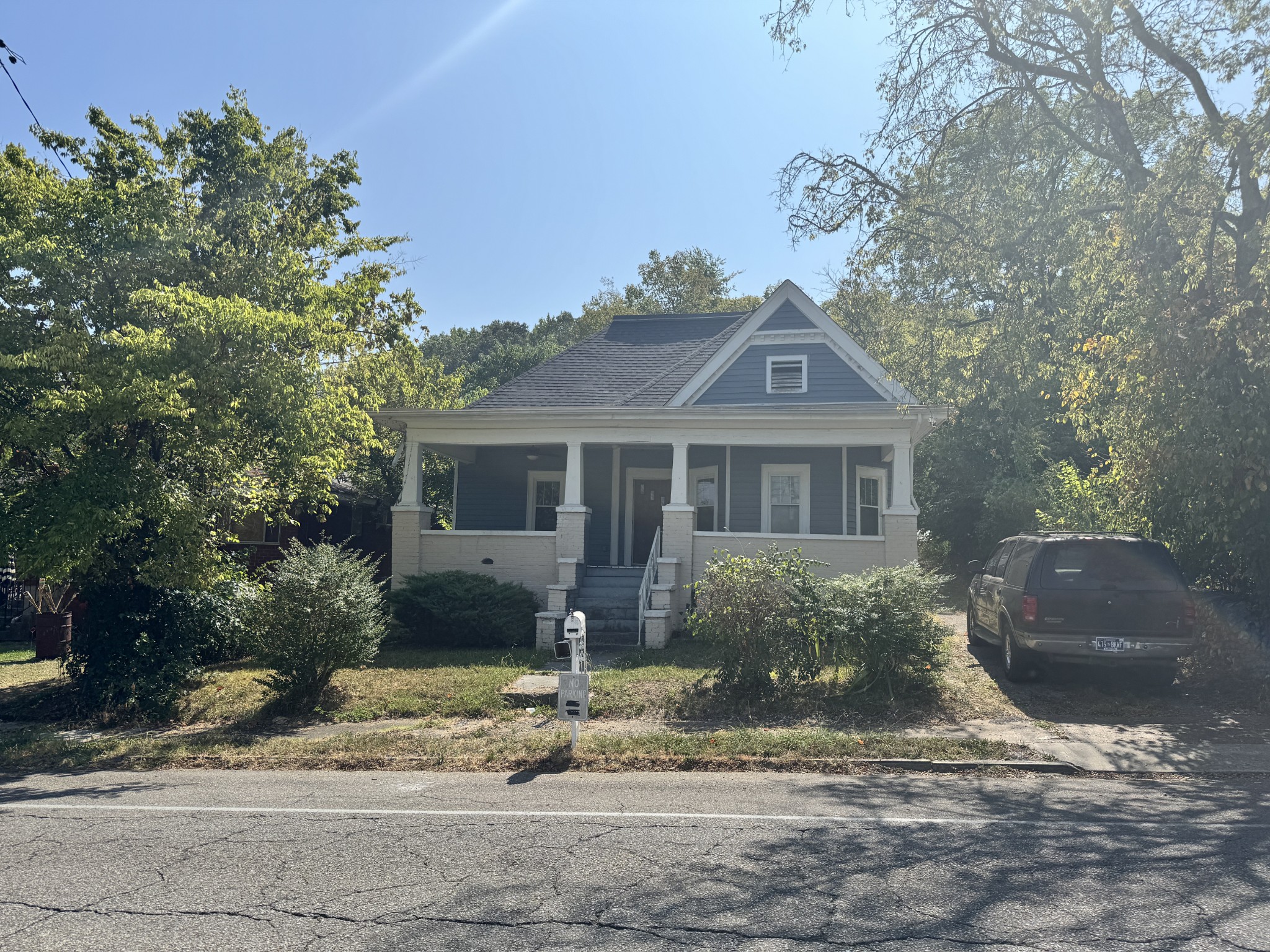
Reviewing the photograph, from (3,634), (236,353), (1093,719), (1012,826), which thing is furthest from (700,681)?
(3,634)

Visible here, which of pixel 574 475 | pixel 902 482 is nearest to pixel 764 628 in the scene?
pixel 902 482

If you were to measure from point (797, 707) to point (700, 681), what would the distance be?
5.05 ft

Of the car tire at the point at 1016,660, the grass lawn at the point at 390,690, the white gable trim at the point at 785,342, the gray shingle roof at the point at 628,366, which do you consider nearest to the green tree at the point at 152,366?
the grass lawn at the point at 390,690

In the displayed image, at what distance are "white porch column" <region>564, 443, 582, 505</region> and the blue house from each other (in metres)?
0.03

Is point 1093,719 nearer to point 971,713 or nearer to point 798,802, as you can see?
point 971,713

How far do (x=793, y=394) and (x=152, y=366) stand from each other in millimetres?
12231

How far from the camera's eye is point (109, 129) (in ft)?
40.7

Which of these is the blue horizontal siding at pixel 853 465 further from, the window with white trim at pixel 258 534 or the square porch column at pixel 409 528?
the window with white trim at pixel 258 534

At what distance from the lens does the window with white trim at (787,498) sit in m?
18.5

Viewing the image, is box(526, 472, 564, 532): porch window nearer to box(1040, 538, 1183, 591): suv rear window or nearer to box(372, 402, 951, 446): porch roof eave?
box(372, 402, 951, 446): porch roof eave

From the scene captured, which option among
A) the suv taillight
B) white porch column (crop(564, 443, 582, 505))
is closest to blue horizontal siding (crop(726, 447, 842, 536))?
white porch column (crop(564, 443, 582, 505))

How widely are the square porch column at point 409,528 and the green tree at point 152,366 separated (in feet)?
13.6

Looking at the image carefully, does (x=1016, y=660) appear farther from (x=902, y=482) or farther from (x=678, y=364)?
(x=678, y=364)

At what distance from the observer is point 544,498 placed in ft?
65.9
